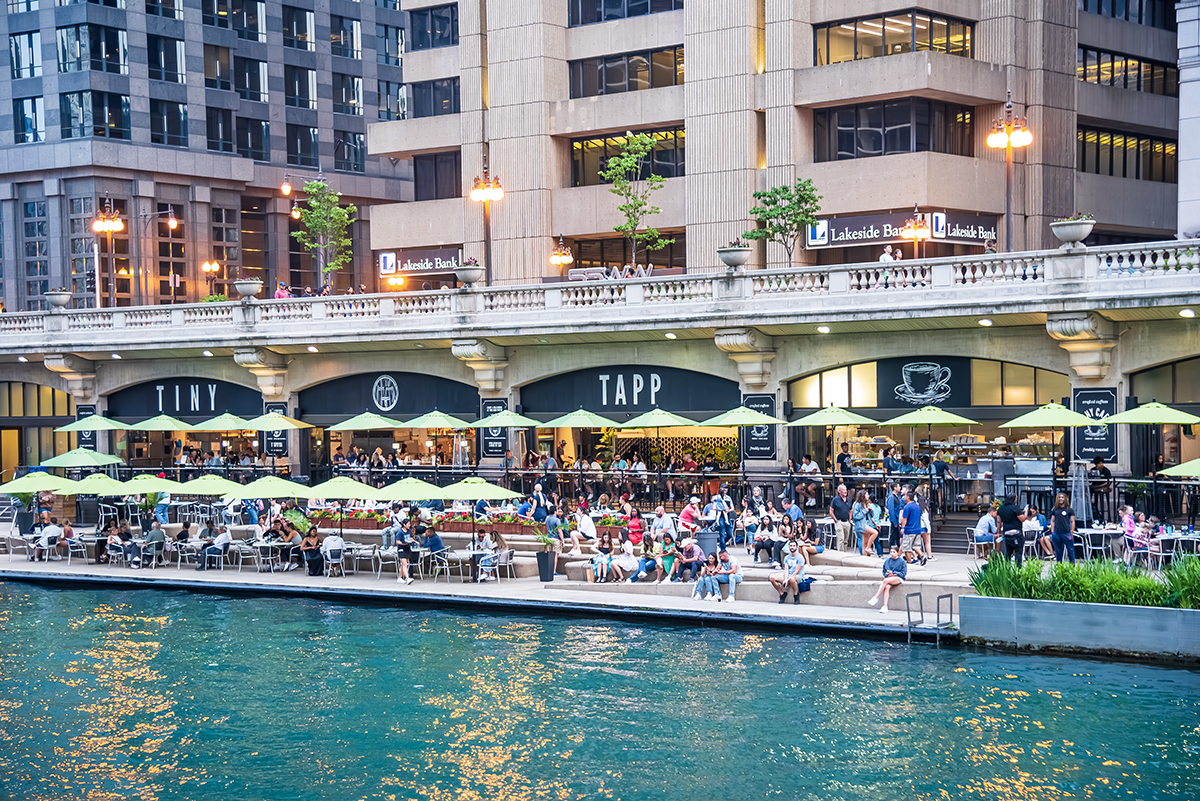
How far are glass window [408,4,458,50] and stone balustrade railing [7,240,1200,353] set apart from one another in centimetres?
1671

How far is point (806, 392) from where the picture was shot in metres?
39.5

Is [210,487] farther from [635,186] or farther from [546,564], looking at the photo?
[635,186]

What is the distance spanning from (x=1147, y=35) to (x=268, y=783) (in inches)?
1837

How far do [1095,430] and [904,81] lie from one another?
16.1m

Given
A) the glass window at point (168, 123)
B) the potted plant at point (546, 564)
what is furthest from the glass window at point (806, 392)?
the glass window at point (168, 123)

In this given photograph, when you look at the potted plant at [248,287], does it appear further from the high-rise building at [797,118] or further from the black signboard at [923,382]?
the black signboard at [923,382]

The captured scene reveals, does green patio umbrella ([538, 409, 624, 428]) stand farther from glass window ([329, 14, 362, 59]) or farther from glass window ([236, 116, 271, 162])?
glass window ([329, 14, 362, 59])

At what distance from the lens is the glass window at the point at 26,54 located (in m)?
72.8

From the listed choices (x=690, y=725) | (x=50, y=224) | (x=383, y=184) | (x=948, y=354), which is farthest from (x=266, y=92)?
(x=690, y=725)

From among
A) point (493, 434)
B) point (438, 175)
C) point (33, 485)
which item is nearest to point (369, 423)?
point (493, 434)

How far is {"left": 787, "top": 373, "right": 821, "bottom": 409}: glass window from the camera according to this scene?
3931 centimetres

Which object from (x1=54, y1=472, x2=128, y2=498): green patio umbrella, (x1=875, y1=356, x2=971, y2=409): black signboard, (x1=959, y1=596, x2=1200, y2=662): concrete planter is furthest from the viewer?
(x1=875, y1=356, x2=971, y2=409): black signboard

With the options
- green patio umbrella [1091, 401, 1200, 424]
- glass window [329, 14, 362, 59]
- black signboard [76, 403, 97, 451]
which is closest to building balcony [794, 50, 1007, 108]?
green patio umbrella [1091, 401, 1200, 424]

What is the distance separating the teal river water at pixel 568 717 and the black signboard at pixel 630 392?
14.3m
